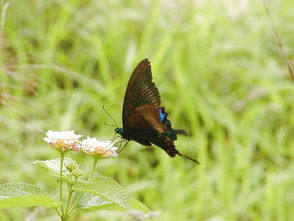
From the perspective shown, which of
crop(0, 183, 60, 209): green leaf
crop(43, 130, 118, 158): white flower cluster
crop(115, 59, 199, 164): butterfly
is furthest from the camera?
crop(115, 59, 199, 164): butterfly

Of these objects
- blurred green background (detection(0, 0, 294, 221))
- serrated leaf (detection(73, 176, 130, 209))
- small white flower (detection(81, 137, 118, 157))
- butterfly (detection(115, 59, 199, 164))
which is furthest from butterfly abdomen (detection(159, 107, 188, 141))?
blurred green background (detection(0, 0, 294, 221))

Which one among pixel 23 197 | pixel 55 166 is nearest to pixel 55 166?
pixel 55 166

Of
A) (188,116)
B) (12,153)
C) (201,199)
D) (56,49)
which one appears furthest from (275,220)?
(56,49)

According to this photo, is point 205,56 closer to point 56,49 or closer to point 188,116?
point 188,116

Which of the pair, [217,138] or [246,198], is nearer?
[246,198]

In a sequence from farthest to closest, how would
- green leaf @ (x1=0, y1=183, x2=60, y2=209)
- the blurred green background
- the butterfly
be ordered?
the blurred green background < the butterfly < green leaf @ (x1=0, y1=183, x2=60, y2=209)

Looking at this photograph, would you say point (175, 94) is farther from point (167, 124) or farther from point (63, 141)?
point (63, 141)

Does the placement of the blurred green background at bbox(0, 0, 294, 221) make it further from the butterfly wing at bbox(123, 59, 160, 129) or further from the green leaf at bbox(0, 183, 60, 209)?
the green leaf at bbox(0, 183, 60, 209)
